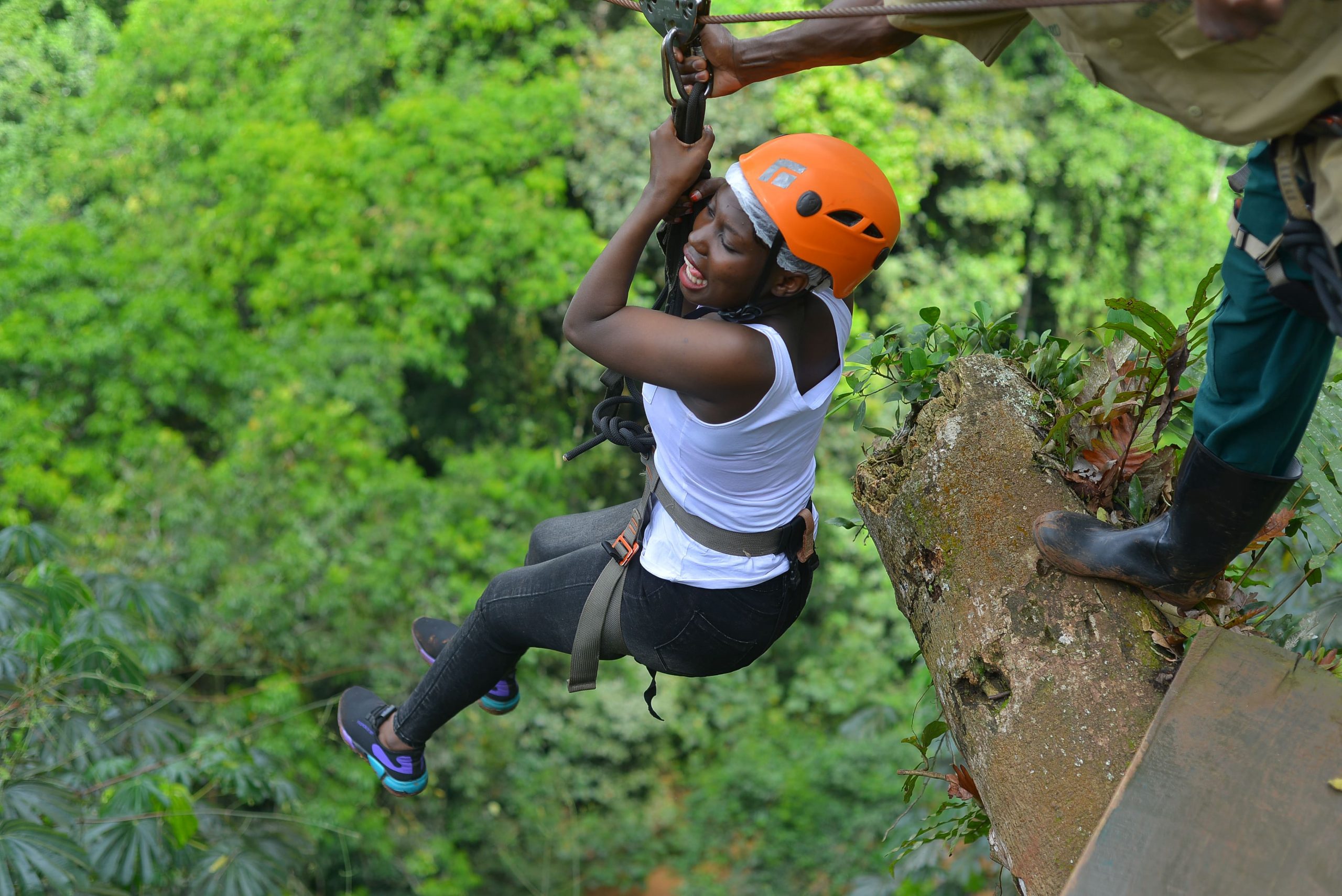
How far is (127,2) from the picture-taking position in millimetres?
12688

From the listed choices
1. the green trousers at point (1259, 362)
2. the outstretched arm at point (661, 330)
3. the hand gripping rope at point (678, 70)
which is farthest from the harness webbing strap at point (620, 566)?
the green trousers at point (1259, 362)

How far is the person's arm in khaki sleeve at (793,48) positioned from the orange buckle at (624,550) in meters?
0.96

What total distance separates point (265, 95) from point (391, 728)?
9.23 metres

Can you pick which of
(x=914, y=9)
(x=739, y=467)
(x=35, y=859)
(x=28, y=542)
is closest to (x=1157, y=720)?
(x=739, y=467)

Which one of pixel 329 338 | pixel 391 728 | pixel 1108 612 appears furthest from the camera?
pixel 329 338

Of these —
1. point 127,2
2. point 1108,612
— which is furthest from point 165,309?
point 1108,612

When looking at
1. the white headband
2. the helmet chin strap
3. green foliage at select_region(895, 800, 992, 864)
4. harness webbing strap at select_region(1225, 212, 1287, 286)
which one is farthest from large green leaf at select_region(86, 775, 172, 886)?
harness webbing strap at select_region(1225, 212, 1287, 286)

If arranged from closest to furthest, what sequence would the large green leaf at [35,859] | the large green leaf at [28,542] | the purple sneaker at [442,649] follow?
the purple sneaker at [442,649] < the large green leaf at [35,859] < the large green leaf at [28,542]

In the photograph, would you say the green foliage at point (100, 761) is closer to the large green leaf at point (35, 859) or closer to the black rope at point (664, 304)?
the large green leaf at point (35, 859)

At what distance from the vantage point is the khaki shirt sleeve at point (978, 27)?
1910mm

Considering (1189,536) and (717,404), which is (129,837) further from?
(1189,536)

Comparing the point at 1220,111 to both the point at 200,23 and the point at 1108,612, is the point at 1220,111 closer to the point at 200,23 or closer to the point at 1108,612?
the point at 1108,612

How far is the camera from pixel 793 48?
2.14 m

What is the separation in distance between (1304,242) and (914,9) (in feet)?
2.28
